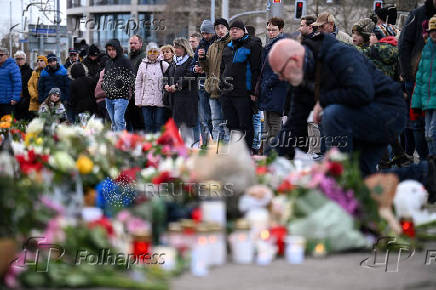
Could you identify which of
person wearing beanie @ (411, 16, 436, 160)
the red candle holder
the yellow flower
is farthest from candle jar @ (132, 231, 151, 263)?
person wearing beanie @ (411, 16, 436, 160)

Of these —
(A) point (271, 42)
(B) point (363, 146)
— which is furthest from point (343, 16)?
(B) point (363, 146)

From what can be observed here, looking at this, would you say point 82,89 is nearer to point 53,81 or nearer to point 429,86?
point 53,81

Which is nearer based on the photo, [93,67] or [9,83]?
[93,67]

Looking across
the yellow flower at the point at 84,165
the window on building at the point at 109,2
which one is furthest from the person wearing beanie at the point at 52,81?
the window on building at the point at 109,2

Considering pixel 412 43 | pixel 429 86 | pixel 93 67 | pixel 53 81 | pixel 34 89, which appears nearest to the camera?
pixel 429 86

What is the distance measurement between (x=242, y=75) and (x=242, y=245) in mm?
6882

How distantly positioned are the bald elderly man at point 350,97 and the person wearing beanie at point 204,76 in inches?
227

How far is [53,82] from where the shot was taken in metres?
17.8

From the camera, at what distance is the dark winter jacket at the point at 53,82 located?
17828 mm

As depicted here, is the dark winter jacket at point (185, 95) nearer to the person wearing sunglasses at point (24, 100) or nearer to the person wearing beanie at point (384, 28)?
the person wearing beanie at point (384, 28)

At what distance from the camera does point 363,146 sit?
292 inches

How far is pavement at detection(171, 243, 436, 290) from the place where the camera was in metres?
4.57

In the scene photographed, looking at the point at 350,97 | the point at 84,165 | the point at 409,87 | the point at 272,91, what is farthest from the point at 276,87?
the point at 84,165

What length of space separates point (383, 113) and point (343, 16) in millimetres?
36860
